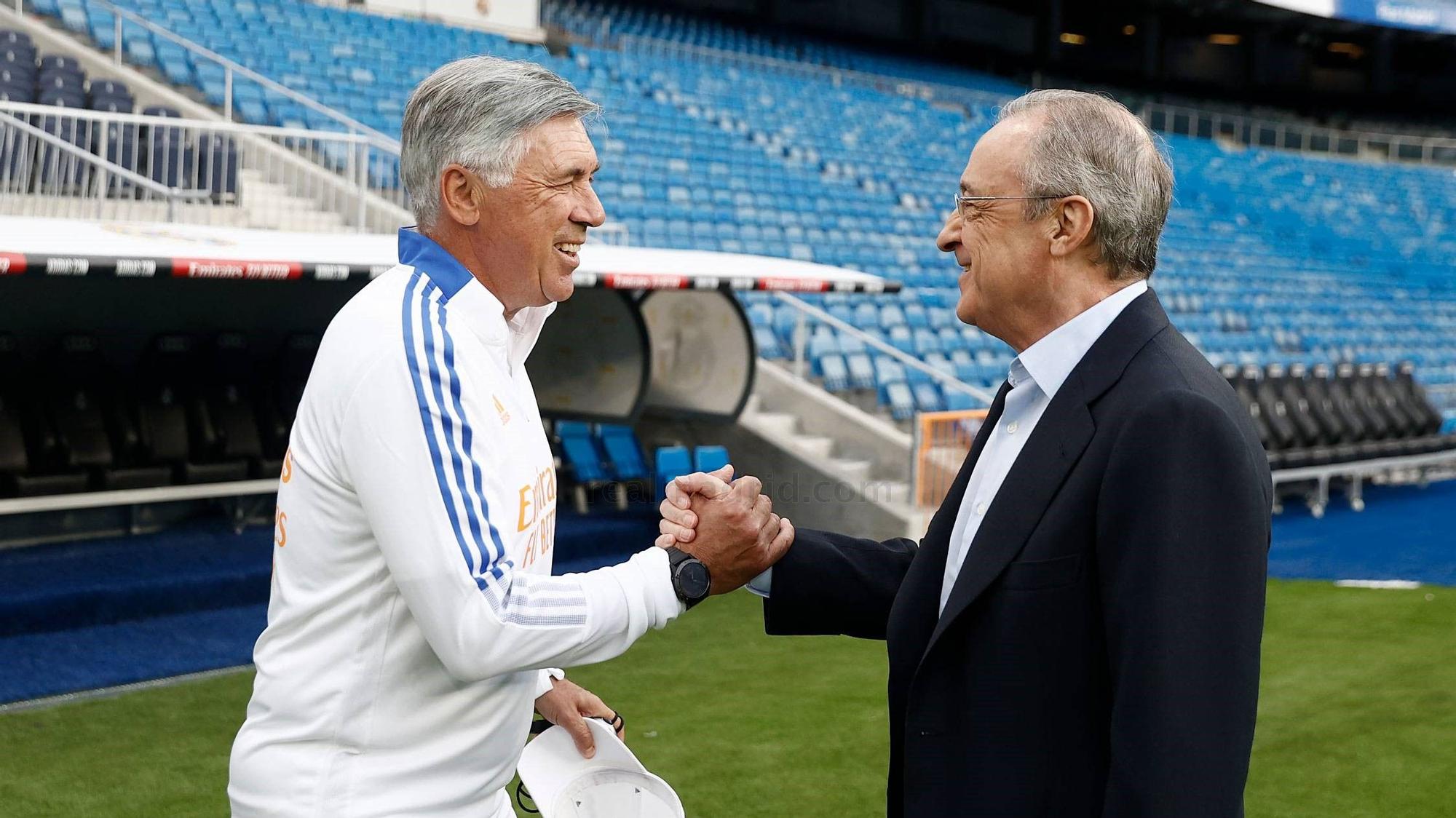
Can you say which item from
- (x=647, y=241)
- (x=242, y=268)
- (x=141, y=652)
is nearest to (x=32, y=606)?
(x=141, y=652)

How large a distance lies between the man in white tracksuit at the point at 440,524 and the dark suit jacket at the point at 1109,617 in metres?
Result: 0.43

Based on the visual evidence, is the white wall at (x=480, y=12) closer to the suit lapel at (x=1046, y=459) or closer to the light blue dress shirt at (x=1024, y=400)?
the light blue dress shirt at (x=1024, y=400)

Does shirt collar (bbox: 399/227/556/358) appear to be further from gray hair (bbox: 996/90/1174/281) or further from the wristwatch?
gray hair (bbox: 996/90/1174/281)

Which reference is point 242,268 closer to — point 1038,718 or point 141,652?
point 141,652

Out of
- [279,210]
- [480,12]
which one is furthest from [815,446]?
[480,12]

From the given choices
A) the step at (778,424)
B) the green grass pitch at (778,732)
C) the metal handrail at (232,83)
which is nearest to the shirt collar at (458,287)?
the green grass pitch at (778,732)

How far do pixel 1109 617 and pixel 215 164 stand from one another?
10.1 m

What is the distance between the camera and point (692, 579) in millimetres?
2129

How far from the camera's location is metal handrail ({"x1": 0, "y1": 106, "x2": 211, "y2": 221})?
30.1 feet

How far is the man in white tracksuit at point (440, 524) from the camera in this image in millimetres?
1845

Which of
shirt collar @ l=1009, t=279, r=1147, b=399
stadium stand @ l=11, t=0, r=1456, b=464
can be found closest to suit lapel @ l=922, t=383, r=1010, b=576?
shirt collar @ l=1009, t=279, r=1147, b=399

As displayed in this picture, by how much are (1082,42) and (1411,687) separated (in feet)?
101

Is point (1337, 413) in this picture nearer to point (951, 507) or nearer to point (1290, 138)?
point (951, 507)

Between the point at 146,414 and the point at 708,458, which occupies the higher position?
the point at 146,414
